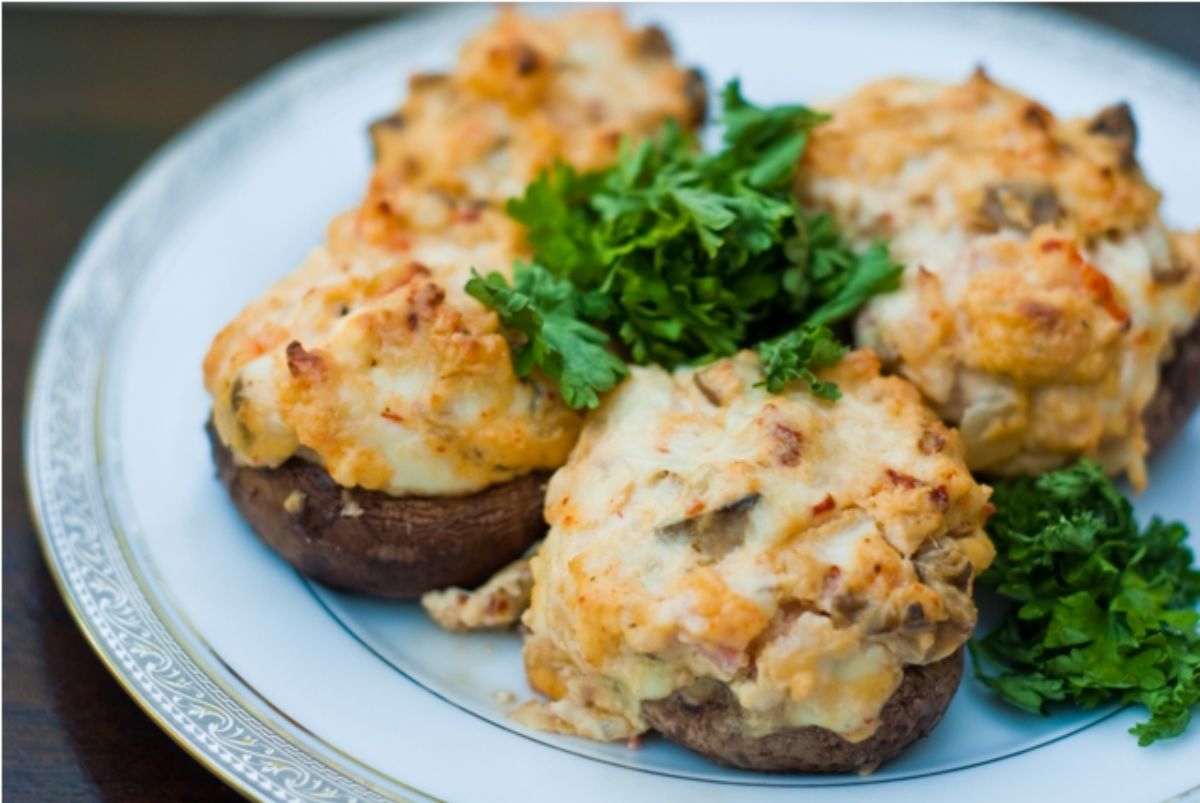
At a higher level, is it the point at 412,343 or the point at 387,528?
the point at 412,343

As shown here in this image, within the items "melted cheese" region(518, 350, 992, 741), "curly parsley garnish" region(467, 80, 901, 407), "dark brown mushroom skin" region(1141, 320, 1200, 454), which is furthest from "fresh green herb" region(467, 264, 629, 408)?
"dark brown mushroom skin" region(1141, 320, 1200, 454)

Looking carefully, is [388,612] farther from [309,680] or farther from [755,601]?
[755,601]

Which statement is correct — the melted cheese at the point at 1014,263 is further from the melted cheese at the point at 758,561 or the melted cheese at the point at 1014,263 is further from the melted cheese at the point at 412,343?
the melted cheese at the point at 412,343

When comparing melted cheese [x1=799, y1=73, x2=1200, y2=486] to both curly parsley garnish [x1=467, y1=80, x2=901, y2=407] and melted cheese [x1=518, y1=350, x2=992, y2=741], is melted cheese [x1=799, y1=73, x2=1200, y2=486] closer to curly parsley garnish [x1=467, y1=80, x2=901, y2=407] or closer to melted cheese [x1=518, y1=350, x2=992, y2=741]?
curly parsley garnish [x1=467, y1=80, x2=901, y2=407]

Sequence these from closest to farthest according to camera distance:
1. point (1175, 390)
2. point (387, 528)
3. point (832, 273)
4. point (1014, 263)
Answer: point (387, 528)
point (1014, 263)
point (832, 273)
point (1175, 390)

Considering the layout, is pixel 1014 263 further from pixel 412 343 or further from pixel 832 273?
pixel 412 343

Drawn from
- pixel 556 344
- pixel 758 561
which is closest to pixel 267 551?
pixel 556 344
